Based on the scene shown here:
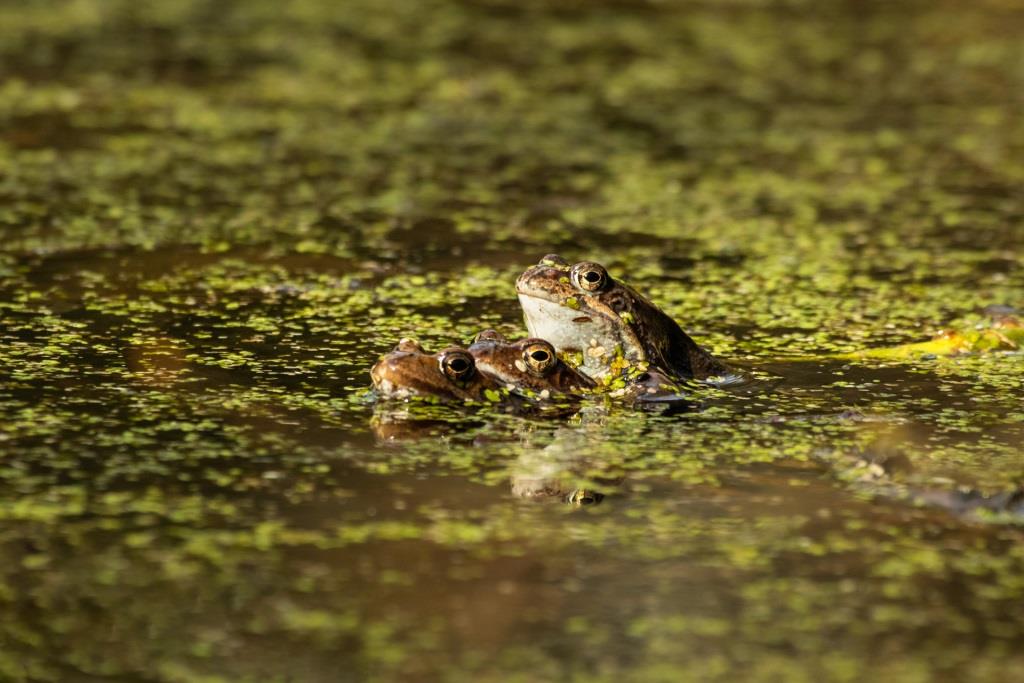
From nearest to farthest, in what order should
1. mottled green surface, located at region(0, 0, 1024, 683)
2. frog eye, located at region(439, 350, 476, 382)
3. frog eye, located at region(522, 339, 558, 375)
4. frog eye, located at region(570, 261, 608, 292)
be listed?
1. mottled green surface, located at region(0, 0, 1024, 683)
2. frog eye, located at region(439, 350, 476, 382)
3. frog eye, located at region(522, 339, 558, 375)
4. frog eye, located at region(570, 261, 608, 292)

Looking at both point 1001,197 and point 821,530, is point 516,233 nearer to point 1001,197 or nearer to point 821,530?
point 1001,197

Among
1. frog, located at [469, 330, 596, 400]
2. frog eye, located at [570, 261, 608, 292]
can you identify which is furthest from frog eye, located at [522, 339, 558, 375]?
frog eye, located at [570, 261, 608, 292]

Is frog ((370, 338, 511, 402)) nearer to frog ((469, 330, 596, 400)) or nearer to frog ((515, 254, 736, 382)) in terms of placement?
frog ((469, 330, 596, 400))

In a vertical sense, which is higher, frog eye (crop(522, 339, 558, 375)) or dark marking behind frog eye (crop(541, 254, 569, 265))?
dark marking behind frog eye (crop(541, 254, 569, 265))

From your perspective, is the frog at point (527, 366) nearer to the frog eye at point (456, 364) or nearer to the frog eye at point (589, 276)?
the frog eye at point (456, 364)

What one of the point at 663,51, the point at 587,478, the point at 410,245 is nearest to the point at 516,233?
the point at 410,245

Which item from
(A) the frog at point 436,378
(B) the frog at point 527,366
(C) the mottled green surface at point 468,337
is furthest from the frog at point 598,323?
(A) the frog at point 436,378
